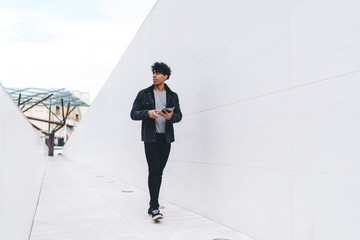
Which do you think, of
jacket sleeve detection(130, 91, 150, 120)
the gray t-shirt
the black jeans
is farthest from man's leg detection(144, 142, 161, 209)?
jacket sleeve detection(130, 91, 150, 120)

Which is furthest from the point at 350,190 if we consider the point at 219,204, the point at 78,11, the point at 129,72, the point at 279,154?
the point at 78,11

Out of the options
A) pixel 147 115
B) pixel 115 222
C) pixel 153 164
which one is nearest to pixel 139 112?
pixel 147 115

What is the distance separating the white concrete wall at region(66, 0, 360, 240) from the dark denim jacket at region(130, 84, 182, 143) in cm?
34

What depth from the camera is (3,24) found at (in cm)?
213

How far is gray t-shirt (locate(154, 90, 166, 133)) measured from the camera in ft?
10.3

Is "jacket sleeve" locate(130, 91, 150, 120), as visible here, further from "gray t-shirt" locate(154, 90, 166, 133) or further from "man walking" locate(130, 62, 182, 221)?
"gray t-shirt" locate(154, 90, 166, 133)

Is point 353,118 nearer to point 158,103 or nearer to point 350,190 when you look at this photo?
point 350,190

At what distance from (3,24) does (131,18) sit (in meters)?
5.29

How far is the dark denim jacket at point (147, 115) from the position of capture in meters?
3.04

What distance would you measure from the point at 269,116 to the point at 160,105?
128 centimetres

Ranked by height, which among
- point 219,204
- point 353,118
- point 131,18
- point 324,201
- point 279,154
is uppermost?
point 131,18

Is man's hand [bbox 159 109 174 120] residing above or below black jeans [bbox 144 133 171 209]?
above

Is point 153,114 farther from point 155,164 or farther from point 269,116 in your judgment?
point 269,116

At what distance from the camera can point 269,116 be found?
7.36 feet
